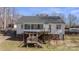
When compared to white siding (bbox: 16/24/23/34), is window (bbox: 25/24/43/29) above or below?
above

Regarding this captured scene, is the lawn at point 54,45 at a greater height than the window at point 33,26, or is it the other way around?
the window at point 33,26

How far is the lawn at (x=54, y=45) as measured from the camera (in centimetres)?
285

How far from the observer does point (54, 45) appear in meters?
2.90

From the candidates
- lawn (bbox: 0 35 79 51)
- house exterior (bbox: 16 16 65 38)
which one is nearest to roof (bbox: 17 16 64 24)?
house exterior (bbox: 16 16 65 38)

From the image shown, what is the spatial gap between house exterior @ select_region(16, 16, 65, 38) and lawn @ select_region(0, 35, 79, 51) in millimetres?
129

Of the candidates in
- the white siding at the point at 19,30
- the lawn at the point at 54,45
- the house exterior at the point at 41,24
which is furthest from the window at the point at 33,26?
the lawn at the point at 54,45

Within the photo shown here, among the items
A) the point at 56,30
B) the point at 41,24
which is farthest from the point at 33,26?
the point at 56,30

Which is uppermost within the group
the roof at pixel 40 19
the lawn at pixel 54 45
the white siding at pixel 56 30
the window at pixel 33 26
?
the roof at pixel 40 19

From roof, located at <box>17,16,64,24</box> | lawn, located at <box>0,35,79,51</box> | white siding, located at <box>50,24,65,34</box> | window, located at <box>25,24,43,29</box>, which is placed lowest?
lawn, located at <box>0,35,79,51</box>

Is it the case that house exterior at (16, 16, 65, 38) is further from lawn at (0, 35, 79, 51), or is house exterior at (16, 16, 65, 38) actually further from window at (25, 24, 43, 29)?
lawn at (0, 35, 79, 51)

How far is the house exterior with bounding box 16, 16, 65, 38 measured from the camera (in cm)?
284

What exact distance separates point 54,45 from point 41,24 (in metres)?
0.39

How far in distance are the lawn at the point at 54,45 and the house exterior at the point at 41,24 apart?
129mm

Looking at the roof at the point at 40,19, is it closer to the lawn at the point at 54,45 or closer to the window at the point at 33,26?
the window at the point at 33,26
